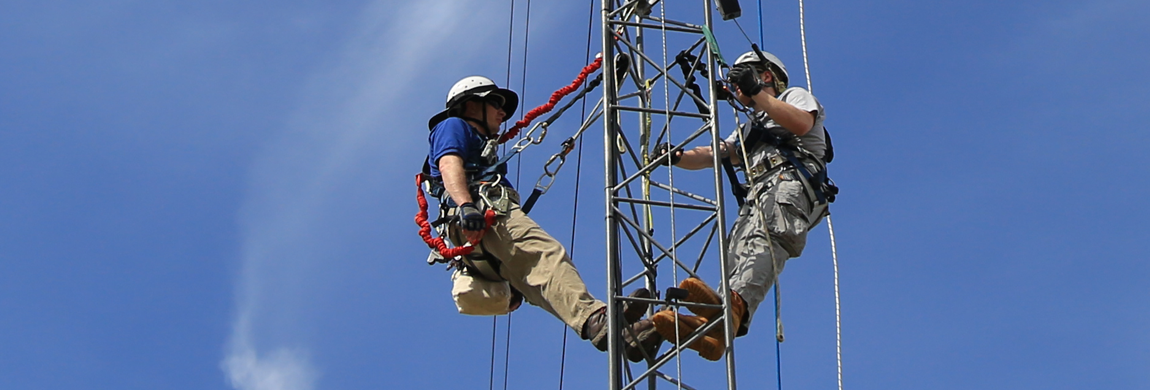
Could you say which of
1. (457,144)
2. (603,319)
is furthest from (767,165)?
(457,144)

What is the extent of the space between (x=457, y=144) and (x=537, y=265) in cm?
80

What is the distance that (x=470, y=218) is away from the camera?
8148mm

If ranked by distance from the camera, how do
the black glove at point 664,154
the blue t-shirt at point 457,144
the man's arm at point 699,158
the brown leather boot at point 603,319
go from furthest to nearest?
the man's arm at point 699,158
the black glove at point 664,154
the blue t-shirt at point 457,144
the brown leather boot at point 603,319

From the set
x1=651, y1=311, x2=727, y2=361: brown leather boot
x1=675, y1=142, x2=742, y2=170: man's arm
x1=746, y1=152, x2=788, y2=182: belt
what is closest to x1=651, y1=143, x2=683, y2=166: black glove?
x1=675, y1=142, x2=742, y2=170: man's arm

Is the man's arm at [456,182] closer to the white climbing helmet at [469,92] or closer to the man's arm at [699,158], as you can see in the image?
the white climbing helmet at [469,92]

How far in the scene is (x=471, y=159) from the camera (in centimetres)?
867

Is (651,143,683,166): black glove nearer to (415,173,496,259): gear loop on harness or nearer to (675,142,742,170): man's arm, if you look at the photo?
(675,142,742,170): man's arm

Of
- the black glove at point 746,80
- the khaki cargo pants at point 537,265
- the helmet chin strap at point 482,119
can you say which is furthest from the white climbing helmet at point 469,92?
the black glove at point 746,80

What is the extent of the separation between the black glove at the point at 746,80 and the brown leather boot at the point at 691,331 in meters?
1.33

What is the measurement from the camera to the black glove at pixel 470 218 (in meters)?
8.16

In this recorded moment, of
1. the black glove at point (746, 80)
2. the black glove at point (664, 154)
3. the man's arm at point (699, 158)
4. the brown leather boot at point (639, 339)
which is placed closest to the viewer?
the brown leather boot at point (639, 339)

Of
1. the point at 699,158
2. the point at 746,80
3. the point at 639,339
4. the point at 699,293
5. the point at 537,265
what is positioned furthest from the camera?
the point at 699,158

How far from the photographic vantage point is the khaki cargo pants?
826cm

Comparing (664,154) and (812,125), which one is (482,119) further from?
(812,125)
